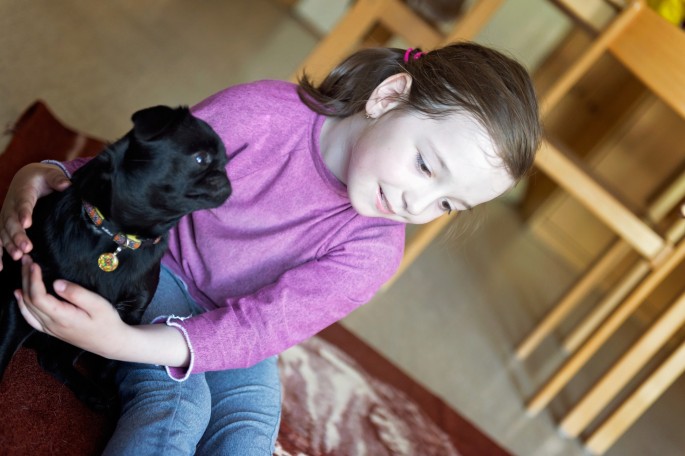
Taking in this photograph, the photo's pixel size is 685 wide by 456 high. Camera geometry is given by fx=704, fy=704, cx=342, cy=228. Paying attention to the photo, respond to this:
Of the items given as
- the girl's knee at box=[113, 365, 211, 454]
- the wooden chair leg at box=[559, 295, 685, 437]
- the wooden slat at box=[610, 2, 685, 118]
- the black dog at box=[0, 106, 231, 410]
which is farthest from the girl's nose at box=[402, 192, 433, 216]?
the wooden chair leg at box=[559, 295, 685, 437]

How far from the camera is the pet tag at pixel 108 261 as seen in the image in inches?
31.1

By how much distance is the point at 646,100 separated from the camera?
2697 millimetres

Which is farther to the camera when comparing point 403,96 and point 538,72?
point 538,72

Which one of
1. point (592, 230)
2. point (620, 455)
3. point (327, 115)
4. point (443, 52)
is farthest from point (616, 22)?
point (592, 230)

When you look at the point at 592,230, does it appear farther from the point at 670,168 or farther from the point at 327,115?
the point at 327,115

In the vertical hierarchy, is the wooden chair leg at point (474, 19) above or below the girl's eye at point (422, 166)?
above

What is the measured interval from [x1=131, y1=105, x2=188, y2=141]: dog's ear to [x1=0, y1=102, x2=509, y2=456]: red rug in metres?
0.37

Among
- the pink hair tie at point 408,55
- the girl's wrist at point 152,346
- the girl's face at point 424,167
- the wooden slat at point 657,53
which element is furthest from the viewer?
the wooden slat at point 657,53

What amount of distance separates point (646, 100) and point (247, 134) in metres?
2.15

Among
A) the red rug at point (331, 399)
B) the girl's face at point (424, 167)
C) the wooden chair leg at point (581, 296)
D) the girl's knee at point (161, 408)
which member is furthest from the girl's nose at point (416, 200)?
the wooden chair leg at point (581, 296)

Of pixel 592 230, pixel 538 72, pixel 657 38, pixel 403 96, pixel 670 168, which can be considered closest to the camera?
pixel 403 96

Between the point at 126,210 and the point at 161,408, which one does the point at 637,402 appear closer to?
the point at 161,408

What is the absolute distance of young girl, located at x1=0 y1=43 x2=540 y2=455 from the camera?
2.76 ft

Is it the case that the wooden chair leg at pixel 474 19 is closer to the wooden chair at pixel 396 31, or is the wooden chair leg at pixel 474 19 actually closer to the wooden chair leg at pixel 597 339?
the wooden chair at pixel 396 31
